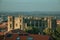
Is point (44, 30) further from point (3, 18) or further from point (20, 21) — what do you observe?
point (3, 18)

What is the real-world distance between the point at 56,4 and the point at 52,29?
0.44 metres

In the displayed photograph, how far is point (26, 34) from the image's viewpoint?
1919 mm

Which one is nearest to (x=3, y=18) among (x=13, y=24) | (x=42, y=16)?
(x=13, y=24)

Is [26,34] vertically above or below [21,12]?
below

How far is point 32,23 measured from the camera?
190cm

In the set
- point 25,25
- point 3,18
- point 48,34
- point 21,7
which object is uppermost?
point 21,7

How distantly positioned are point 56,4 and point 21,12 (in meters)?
0.62

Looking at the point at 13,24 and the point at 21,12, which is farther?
A: the point at 21,12

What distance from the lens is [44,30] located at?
191 cm

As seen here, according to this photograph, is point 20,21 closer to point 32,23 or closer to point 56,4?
point 32,23

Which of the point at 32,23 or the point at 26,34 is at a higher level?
the point at 32,23

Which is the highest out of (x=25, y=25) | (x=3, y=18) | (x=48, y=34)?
(x=3, y=18)

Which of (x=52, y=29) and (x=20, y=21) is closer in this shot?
(x=20, y=21)

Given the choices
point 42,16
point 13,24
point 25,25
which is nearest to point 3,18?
point 13,24
